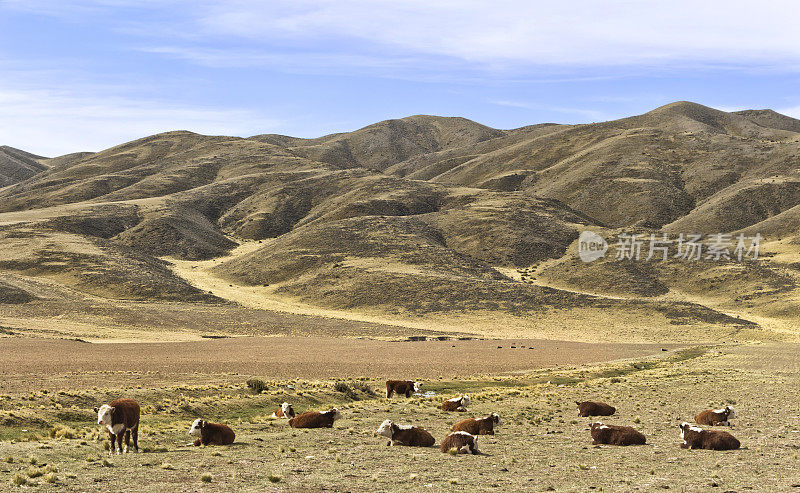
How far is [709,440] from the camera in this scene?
57.1ft

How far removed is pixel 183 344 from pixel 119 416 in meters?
44.1

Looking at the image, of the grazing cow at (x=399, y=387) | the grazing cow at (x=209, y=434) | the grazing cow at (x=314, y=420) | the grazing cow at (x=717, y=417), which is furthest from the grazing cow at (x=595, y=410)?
the grazing cow at (x=209, y=434)

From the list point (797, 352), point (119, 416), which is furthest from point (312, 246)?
point (119, 416)

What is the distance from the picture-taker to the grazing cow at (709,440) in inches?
680

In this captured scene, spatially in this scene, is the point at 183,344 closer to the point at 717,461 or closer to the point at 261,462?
the point at 261,462

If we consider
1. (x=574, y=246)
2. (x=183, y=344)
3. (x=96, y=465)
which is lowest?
(x=183, y=344)

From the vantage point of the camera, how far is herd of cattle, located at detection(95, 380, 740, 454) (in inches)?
627

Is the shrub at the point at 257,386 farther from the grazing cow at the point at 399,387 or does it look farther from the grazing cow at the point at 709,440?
the grazing cow at the point at 709,440

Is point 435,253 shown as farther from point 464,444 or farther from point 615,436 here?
point 464,444

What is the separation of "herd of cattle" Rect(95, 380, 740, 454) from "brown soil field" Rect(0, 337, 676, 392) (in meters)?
13.6

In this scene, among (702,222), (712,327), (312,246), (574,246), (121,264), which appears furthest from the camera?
(702,222)

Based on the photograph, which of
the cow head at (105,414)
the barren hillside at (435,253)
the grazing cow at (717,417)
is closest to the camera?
the cow head at (105,414)

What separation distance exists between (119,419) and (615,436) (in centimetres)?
1299

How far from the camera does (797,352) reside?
56.6 m
